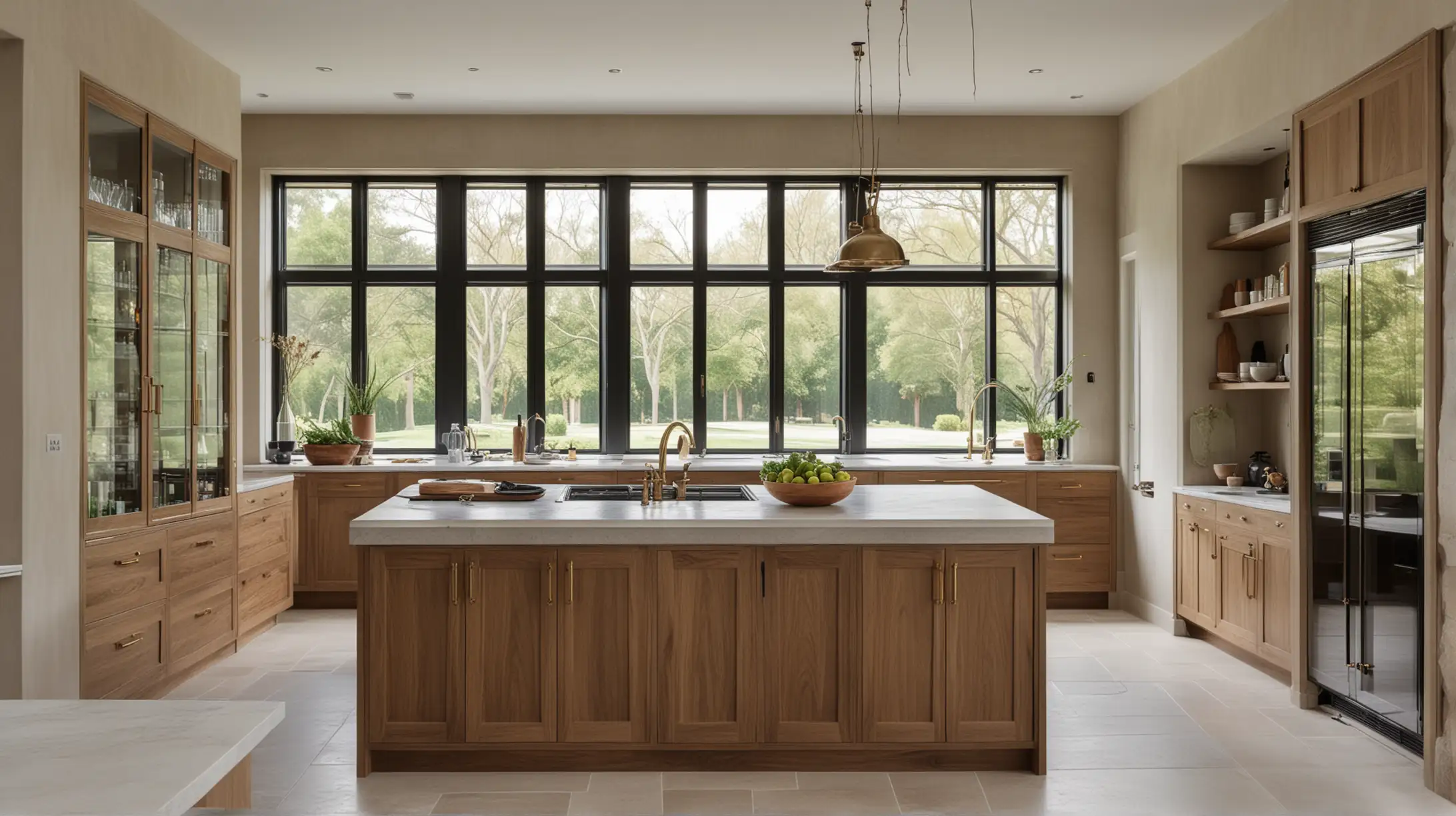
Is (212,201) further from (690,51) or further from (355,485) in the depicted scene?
(690,51)

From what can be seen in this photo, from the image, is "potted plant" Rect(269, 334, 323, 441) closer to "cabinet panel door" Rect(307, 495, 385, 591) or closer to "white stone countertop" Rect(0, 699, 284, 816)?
"cabinet panel door" Rect(307, 495, 385, 591)

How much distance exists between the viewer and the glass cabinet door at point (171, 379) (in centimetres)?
479

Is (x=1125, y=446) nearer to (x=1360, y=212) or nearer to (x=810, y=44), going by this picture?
(x=1360, y=212)

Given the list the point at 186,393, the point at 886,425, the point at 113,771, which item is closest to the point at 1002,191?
the point at 886,425

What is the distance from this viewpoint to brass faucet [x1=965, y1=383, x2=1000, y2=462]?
7.01 m

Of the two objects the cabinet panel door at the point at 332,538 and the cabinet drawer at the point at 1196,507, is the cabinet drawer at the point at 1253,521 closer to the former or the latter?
the cabinet drawer at the point at 1196,507

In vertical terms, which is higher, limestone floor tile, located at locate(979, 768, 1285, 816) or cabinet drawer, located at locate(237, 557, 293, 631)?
cabinet drawer, located at locate(237, 557, 293, 631)

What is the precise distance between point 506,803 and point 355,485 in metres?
3.59

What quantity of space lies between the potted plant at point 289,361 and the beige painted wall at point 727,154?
0.41ft

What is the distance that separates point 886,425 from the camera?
7281 millimetres

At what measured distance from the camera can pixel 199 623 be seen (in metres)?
5.12

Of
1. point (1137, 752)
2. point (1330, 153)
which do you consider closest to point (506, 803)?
point (1137, 752)

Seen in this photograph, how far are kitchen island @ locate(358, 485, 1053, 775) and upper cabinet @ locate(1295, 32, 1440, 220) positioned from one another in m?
1.97

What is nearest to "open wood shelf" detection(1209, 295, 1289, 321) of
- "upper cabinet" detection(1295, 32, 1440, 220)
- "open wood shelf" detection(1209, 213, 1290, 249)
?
"open wood shelf" detection(1209, 213, 1290, 249)
